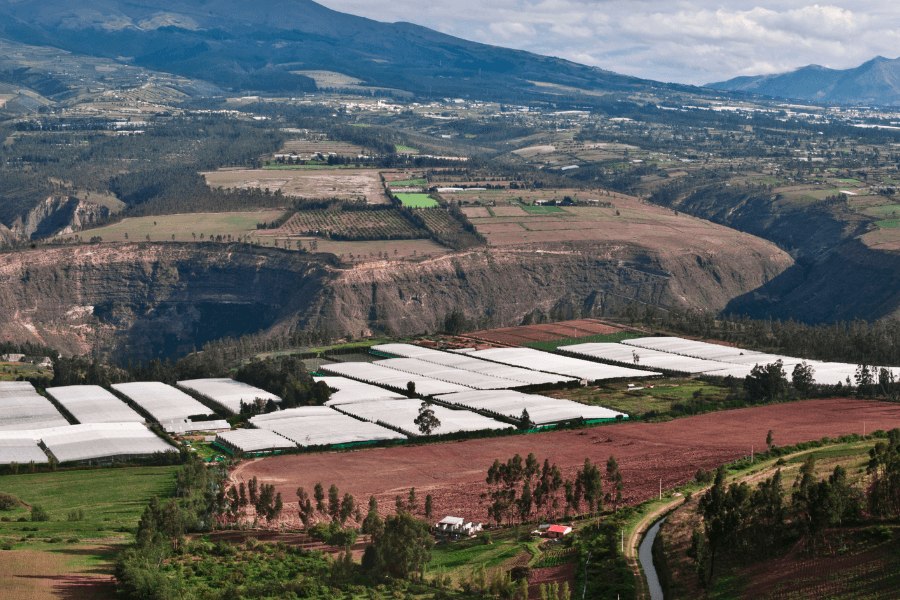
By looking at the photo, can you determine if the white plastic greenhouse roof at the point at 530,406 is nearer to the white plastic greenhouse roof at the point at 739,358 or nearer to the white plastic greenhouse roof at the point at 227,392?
the white plastic greenhouse roof at the point at 227,392

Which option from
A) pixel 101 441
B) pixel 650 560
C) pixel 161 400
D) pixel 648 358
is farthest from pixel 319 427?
pixel 648 358

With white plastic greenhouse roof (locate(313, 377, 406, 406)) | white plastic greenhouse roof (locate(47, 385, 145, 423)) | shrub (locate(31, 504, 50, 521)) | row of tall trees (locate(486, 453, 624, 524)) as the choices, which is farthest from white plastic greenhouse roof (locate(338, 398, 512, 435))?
shrub (locate(31, 504, 50, 521))

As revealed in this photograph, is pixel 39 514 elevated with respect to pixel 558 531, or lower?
lower

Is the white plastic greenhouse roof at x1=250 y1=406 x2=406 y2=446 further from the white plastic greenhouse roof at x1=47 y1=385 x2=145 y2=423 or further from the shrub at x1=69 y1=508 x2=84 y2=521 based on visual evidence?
the shrub at x1=69 y1=508 x2=84 y2=521

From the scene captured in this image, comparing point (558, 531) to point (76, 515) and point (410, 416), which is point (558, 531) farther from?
point (410, 416)

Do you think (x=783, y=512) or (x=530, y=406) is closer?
→ (x=783, y=512)

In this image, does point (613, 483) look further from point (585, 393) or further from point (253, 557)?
point (585, 393)
